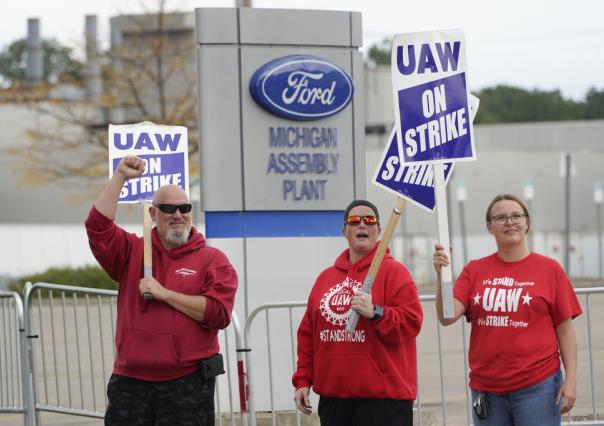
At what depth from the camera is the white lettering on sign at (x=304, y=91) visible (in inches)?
402

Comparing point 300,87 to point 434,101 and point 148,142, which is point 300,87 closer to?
point 148,142

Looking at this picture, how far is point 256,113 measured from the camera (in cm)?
1027

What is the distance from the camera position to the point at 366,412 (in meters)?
6.50

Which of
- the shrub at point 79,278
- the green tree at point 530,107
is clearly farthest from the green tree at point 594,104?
the shrub at point 79,278

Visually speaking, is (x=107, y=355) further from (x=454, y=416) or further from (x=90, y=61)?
(x=90, y=61)

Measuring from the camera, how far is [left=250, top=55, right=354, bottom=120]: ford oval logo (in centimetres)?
1018

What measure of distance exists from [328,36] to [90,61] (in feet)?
81.9

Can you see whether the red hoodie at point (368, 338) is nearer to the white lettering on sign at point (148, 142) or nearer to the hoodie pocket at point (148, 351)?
the hoodie pocket at point (148, 351)

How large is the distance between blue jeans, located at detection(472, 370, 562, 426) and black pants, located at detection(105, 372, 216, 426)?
1521 mm

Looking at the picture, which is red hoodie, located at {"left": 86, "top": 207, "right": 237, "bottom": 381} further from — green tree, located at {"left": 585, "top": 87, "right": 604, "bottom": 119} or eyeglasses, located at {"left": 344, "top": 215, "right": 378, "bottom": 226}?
green tree, located at {"left": 585, "top": 87, "right": 604, "bottom": 119}

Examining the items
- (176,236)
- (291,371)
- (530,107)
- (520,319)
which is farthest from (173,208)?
(530,107)

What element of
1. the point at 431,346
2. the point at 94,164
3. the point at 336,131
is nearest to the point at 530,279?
the point at 336,131

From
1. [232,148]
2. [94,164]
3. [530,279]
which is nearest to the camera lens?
[530,279]

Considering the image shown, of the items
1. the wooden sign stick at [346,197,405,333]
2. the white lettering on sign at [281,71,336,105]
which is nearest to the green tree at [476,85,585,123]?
the white lettering on sign at [281,71,336,105]
